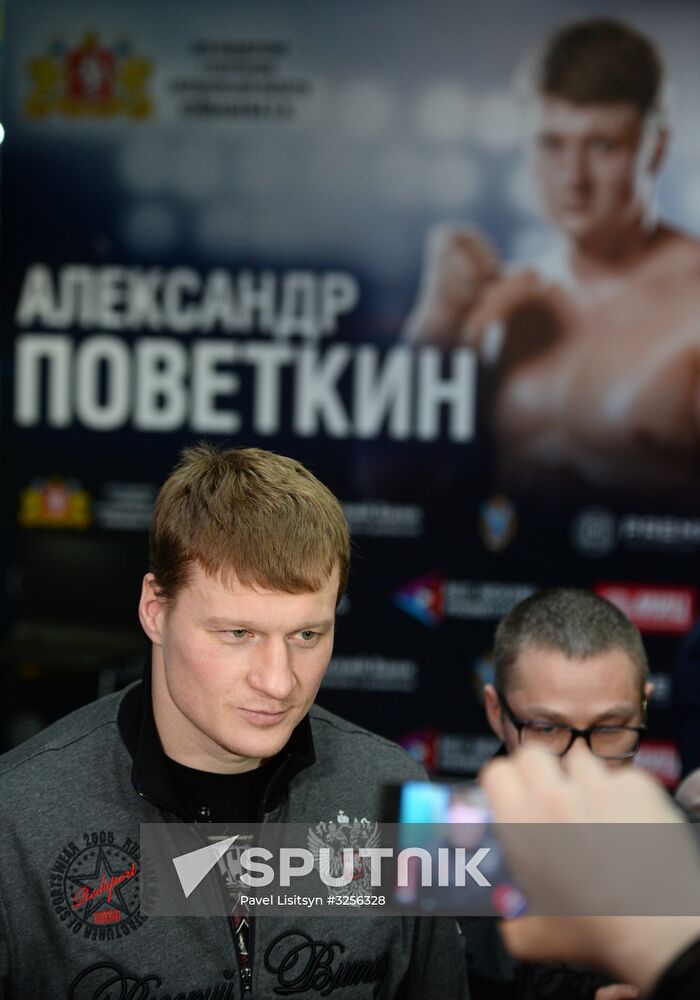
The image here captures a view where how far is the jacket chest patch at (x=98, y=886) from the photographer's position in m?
1.33

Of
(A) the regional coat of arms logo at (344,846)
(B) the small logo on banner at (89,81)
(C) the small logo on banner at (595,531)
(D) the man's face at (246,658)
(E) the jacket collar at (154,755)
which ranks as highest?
(B) the small logo on banner at (89,81)

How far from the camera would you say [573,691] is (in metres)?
1.76

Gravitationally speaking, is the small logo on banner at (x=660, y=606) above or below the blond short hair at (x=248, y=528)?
below

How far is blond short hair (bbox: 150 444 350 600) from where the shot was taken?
1.33 m

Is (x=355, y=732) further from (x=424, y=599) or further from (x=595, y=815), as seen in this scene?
(x=424, y=599)

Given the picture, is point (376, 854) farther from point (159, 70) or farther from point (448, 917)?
point (159, 70)

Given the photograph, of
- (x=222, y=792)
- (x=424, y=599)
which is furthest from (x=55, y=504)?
(x=222, y=792)

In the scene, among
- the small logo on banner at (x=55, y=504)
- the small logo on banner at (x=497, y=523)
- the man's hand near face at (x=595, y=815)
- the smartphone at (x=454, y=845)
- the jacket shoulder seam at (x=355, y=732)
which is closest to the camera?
the man's hand near face at (x=595, y=815)

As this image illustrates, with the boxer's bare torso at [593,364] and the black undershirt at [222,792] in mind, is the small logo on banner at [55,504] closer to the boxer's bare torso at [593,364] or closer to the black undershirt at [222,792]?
the boxer's bare torso at [593,364]

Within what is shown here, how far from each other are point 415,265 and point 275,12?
1.02 meters

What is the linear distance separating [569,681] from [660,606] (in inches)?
85.7

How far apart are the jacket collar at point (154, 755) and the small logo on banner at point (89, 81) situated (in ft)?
9.71

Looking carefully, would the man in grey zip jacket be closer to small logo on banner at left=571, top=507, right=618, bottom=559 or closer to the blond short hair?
the blond short hair

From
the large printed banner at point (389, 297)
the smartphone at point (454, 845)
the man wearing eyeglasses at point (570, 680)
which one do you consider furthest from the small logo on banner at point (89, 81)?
the smartphone at point (454, 845)
